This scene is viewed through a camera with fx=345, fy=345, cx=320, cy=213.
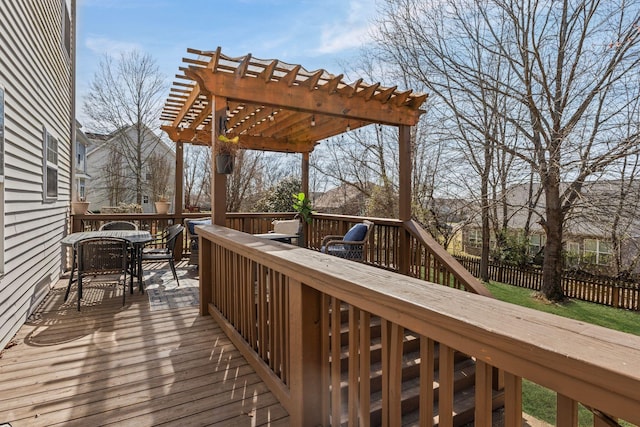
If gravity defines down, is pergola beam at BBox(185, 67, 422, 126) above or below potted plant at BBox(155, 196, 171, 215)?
above

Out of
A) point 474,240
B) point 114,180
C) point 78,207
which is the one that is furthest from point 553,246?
point 114,180

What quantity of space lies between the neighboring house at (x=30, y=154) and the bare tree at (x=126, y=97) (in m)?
10.3

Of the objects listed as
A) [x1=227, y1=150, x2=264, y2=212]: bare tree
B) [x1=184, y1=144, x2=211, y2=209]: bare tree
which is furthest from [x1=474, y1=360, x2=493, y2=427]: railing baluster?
[x1=184, y1=144, x2=211, y2=209]: bare tree

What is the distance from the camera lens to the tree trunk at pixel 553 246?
340 inches

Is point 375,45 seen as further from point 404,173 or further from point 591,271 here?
point 591,271

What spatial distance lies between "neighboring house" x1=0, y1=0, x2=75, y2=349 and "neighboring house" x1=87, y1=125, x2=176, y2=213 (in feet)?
39.9

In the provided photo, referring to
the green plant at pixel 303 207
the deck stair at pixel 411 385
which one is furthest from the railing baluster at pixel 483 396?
the green plant at pixel 303 207

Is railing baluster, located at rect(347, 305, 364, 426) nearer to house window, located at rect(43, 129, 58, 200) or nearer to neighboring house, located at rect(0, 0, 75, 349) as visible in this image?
neighboring house, located at rect(0, 0, 75, 349)

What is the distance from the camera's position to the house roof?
386 centimetres

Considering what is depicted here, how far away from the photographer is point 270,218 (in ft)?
25.8

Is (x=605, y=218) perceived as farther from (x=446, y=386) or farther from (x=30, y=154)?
(x=30, y=154)

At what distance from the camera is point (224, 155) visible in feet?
12.8

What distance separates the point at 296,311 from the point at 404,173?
3729mm

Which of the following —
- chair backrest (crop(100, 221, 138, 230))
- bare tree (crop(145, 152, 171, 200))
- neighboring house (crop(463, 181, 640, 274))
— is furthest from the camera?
bare tree (crop(145, 152, 171, 200))
